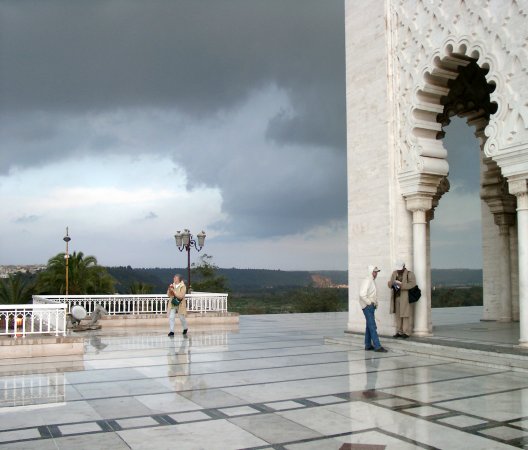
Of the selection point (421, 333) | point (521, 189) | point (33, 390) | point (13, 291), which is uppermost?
point (521, 189)

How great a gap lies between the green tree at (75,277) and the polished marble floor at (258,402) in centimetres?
1463

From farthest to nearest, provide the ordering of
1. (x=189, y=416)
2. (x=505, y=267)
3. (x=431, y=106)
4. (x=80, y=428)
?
(x=505, y=267) < (x=431, y=106) < (x=189, y=416) < (x=80, y=428)

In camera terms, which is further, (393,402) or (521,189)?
(521,189)

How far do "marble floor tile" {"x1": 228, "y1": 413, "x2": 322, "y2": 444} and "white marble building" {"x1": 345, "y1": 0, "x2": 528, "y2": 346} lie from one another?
4887 mm

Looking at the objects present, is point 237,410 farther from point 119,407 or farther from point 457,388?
point 457,388

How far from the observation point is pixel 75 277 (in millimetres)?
23594

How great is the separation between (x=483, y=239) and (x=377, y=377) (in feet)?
30.4

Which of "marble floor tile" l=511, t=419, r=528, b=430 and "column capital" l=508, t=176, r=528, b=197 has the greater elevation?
"column capital" l=508, t=176, r=528, b=197

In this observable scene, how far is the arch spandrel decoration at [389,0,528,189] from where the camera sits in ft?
27.6

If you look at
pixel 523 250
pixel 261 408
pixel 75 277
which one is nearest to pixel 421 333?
pixel 523 250

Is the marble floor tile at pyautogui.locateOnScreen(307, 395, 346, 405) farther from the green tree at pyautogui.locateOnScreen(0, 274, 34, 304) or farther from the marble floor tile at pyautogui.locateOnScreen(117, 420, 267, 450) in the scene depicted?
the green tree at pyautogui.locateOnScreen(0, 274, 34, 304)

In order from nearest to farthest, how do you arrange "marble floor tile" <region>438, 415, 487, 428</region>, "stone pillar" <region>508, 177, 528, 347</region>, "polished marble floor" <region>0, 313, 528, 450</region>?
"polished marble floor" <region>0, 313, 528, 450</region> < "marble floor tile" <region>438, 415, 487, 428</region> < "stone pillar" <region>508, 177, 528, 347</region>

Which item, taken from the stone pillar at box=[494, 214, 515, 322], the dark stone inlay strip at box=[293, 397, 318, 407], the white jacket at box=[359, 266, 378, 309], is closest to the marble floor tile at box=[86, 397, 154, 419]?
the dark stone inlay strip at box=[293, 397, 318, 407]

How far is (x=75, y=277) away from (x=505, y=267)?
16.8 meters
